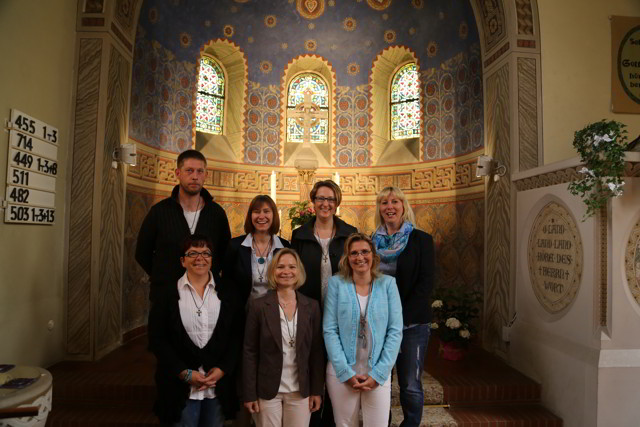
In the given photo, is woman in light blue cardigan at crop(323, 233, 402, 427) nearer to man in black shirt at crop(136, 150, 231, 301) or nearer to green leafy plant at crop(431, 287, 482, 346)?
man in black shirt at crop(136, 150, 231, 301)

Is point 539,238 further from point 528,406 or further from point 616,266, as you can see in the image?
point 528,406

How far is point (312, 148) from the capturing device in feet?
29.1

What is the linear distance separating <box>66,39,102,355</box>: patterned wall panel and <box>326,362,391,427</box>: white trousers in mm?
3482

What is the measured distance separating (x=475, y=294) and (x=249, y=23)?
6.40m

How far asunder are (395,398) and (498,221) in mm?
2653

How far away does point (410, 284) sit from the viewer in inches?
124

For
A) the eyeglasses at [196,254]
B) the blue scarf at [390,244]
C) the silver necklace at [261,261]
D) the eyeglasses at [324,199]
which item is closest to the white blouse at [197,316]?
the eyeglasses at [196,254]

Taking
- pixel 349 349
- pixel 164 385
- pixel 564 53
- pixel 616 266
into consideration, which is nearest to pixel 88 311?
pixel 164 385

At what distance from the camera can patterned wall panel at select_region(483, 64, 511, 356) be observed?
5.53m

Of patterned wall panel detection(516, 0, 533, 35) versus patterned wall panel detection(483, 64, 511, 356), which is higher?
patterned wall panel detection(516, 0, 533, 35)

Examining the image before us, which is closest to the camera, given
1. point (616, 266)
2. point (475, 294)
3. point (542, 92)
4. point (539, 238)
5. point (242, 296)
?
point (242, 296)

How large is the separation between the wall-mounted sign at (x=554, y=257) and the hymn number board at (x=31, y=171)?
5.12 meters

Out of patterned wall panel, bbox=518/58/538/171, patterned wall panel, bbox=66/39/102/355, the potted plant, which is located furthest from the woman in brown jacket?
patterned wall panel, bbox=518/58/538/171

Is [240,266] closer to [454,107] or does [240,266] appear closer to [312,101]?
[454,107]
